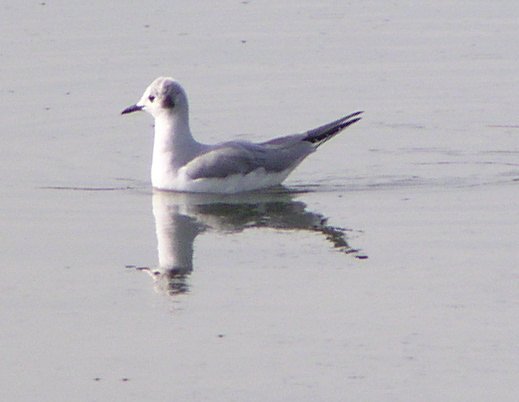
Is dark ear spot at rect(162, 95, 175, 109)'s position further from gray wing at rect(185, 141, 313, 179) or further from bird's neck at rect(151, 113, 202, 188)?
gray wing at rect(185, 141, 313, 179)

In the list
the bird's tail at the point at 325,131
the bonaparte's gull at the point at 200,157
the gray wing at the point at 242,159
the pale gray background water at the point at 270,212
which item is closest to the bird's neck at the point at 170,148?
the bonaparte's gull at the point at 200,157

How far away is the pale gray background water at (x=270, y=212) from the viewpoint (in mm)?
8062

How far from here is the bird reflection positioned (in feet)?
32.6

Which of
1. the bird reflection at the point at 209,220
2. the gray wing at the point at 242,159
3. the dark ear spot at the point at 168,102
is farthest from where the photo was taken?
the dark ear spot at the point at 168,102

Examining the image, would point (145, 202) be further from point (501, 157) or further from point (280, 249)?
point (501, 157)

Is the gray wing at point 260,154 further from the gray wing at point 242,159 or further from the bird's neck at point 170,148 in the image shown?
the bird's neck at point 170,148

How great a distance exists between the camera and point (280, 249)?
33.8 ft

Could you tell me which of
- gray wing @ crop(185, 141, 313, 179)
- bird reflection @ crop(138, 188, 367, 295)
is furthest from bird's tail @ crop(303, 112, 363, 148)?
bird reflection @ crop(138, 188, 367, 295)

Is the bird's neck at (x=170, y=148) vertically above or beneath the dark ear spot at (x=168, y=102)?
beneath

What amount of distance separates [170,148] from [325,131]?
1.40 metres

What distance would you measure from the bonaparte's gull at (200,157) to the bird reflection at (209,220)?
0.10 m

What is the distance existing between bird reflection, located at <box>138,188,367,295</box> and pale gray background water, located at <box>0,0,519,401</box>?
4cm

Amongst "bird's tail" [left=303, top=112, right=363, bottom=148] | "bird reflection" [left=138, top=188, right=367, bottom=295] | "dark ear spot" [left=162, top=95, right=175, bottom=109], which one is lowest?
"bird reflection" [left=138, top=188, right=367, bottom=295]

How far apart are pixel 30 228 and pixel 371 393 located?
157 inches
